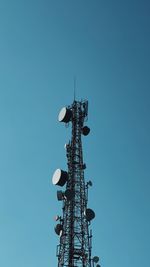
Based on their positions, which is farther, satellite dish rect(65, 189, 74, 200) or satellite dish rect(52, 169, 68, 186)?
satellite dish rect(52, 169, 68, 186)

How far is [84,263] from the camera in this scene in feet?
131

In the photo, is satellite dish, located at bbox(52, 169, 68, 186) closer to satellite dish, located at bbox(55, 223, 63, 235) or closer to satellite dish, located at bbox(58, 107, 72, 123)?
satellite dish, located at bbox(55, 223, 63, 235)

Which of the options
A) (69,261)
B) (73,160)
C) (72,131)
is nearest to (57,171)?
(73,160)

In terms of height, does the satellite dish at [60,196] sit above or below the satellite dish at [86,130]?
below

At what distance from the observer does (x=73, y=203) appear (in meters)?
42.3

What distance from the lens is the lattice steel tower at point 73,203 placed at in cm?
4019

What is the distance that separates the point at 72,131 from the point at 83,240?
11.5 metres

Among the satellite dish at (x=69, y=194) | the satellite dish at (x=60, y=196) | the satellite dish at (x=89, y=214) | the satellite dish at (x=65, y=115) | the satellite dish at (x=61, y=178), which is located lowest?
the satellite dish at (x=89, y=214)

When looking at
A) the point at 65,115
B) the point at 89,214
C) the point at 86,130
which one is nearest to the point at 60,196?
the point at 89,214

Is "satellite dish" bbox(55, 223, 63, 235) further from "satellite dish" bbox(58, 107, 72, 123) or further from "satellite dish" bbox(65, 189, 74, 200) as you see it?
A: "satellite dish" bbox(58, 107, 72, 123)

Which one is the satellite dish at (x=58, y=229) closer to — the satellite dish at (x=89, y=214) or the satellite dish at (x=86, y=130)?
the satellite dish at (x=89, y=214)

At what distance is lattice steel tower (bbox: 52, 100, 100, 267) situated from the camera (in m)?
40.2

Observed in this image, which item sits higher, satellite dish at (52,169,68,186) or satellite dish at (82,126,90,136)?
satellite dish at (82,126,90,136)

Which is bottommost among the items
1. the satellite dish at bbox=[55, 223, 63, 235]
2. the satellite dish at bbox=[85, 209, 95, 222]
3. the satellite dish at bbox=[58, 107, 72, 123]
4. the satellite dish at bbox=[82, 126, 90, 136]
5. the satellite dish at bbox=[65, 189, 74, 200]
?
the satellite dish at bbox=[55, 223, 63, 235]
